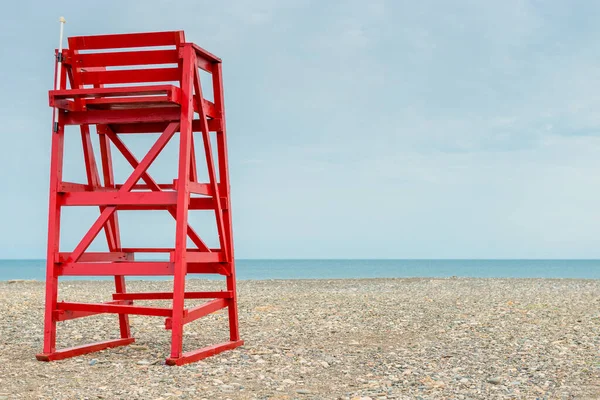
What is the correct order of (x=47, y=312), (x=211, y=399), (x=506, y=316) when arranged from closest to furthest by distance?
1. (x=211, y=399)
2. (x=47, y=312)
3. (x=506, y=316)

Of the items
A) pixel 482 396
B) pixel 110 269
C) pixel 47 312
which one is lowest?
pixel 482 396

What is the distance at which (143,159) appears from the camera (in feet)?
31.4

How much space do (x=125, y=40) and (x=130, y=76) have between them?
0.53 meters

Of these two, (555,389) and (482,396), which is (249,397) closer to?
(482,396)

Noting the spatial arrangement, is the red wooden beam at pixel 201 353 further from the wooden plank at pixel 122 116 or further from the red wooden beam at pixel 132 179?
the wooden plank at pixel 122 116

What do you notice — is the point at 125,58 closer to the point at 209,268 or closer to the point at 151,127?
the point at 151,127

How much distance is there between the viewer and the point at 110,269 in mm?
9445

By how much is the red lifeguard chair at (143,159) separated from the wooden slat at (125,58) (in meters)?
0.01

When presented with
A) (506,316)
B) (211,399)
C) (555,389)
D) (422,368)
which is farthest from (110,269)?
(506,316)

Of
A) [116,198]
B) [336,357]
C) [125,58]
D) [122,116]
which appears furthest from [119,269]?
[336,357]

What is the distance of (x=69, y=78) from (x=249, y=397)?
18.4 feet

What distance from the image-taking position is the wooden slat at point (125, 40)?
9.56 metres

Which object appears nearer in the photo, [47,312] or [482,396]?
[482,396]

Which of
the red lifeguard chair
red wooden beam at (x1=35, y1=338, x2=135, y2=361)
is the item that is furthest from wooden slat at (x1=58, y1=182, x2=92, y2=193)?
red wooden beam at (x1=35, y1=338, x2=135, y2=361)
